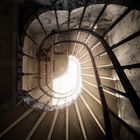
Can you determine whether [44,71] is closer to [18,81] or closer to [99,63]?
[99,63]

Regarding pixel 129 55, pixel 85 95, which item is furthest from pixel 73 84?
pixel 129 55

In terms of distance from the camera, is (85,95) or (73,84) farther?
(73,84)

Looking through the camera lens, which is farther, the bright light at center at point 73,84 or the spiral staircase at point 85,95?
the bright light at center at point 73,84

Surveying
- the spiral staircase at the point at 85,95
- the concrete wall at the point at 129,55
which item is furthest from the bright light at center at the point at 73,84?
the concrete wall at the point at 129,55

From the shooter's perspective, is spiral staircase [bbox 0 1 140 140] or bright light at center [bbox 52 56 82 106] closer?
spiral staircase [bbox 0 1 140 140]

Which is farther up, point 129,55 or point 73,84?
point 129,55

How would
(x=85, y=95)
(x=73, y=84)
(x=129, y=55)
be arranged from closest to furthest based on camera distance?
(x=129, y=55)
(x=85, y=95)
(x=73, y=84)

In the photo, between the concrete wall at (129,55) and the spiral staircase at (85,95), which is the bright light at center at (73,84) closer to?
the spiral staircase at (85,95)

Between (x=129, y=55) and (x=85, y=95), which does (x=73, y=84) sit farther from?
(x=129, y=55)

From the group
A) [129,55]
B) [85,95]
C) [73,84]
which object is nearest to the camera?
[129,55]

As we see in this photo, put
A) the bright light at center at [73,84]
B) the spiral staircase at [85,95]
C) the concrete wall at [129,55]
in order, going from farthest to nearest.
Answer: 1. the bright light at center at [73,84]
2. the concrete wall at [129,55]
3. the spiral staircase at [85,95]

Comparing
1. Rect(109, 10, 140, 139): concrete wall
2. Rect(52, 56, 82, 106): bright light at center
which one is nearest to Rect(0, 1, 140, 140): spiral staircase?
Rect(109, 10, 140, 139): concrete wall

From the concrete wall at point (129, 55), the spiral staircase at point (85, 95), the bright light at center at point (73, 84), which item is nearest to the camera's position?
the spiral staircase at point (85, 95)

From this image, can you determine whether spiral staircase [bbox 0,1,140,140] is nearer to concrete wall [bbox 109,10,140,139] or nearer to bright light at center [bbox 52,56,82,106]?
concrete wall [bbox 109,10,140,139]
